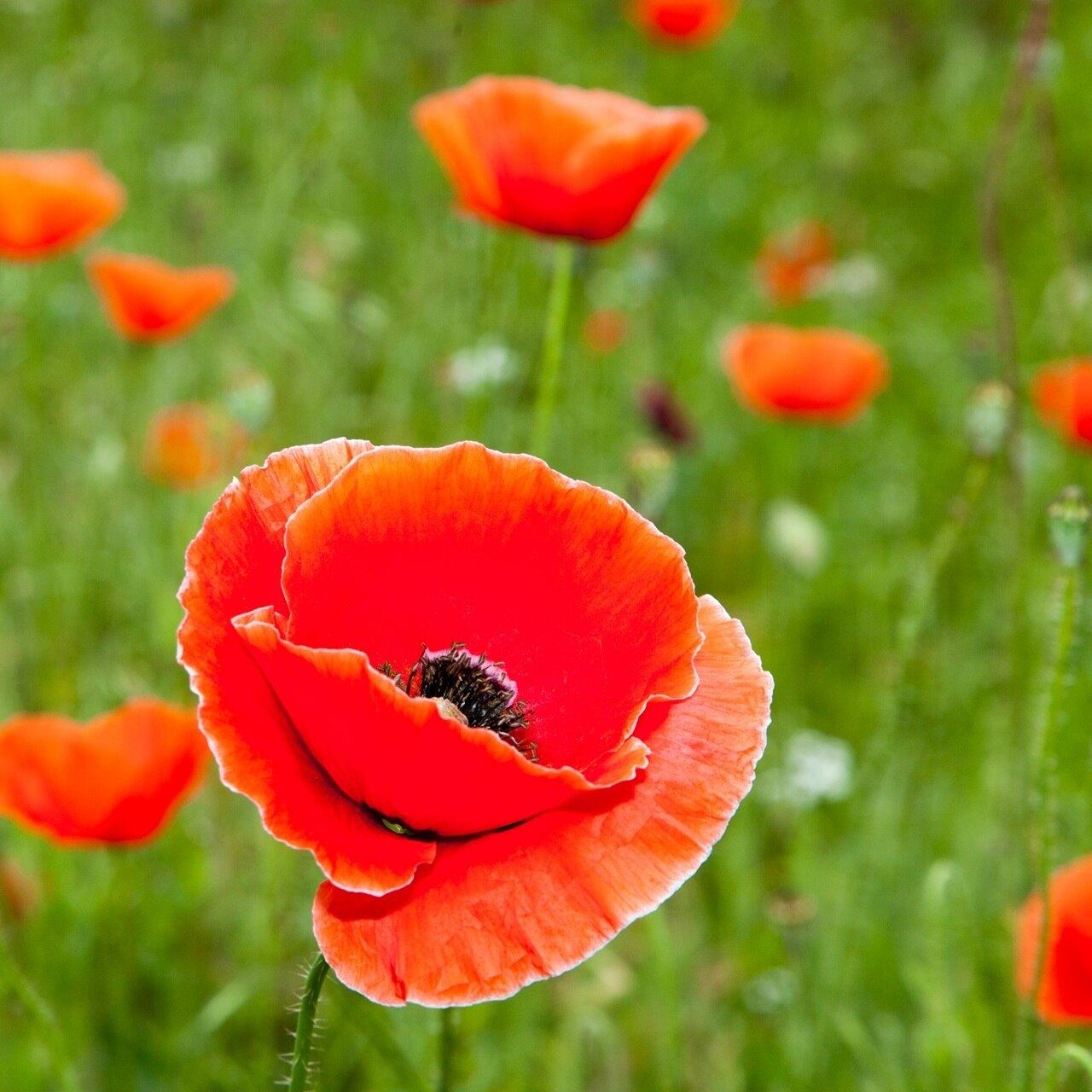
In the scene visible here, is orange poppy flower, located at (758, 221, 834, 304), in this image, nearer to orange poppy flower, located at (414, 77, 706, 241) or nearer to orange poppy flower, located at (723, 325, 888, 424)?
orange poppy flower, located at (723, 325, 888, 424)

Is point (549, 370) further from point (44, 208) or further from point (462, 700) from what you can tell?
point (44, 208)

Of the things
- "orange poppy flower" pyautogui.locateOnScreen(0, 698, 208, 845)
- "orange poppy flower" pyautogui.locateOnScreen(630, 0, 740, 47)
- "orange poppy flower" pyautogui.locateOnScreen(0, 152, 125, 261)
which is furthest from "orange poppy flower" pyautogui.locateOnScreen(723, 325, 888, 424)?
"orange poppy flower" pyautogui.locateOnScreen(630, 0, 740, 47)

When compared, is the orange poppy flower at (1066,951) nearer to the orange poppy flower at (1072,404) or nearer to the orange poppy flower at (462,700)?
the orange poppy flower at (462,700)

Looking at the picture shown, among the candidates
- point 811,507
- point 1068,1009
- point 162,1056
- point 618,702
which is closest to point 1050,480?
point 811,507

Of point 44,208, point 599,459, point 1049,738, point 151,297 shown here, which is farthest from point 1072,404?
point 44,208

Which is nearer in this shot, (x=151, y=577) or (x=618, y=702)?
(x=618, y=702)

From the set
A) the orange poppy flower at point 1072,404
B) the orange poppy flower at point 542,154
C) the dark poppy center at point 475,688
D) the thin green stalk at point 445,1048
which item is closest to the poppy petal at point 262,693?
the dark poppy center at point 475,688

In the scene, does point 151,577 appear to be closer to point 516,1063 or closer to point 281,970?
point 281,970
